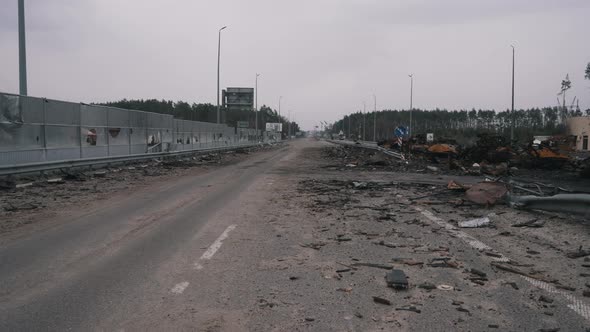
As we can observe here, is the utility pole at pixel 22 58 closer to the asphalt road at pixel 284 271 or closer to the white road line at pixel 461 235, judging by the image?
the asphalt road at pixel 284 271

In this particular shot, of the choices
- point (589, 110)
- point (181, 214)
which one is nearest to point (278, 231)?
point (181, 214)

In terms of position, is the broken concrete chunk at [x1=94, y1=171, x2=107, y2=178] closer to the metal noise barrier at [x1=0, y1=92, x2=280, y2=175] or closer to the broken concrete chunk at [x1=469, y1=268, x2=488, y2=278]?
the metal noise barrier at [x1=0, y1=92, x2=280, y2=175]

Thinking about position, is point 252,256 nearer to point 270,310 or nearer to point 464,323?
point 270,310

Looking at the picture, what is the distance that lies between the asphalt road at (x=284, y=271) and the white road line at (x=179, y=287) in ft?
0.09

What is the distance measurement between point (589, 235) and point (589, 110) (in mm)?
104162

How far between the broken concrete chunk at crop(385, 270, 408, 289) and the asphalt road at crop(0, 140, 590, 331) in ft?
0.44

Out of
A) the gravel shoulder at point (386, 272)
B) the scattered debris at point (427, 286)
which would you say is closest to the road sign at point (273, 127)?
the gravel shoulder at point (386, 272)

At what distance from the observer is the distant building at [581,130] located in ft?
201

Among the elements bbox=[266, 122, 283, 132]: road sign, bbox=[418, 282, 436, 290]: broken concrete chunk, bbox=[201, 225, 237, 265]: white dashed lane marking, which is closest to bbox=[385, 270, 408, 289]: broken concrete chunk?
bbox=[418, 282, 436, 290]: broken concrete chunk

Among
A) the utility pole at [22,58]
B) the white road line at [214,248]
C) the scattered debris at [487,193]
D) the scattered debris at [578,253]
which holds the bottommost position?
the white road line at [214,248]

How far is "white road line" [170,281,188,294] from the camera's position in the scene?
16.8 ft

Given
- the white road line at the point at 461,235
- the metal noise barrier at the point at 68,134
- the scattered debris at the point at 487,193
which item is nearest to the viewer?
the white road line at the point at 461,235

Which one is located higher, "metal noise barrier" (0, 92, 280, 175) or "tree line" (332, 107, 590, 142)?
"tree line" (332, 107, 590, 142)

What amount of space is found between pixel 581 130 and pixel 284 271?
7182 cm
